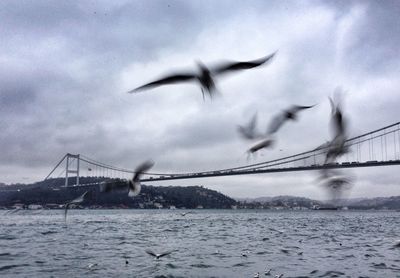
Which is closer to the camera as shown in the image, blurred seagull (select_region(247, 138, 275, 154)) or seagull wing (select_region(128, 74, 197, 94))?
seagull wing (select_region(128, 74, 197, 94))

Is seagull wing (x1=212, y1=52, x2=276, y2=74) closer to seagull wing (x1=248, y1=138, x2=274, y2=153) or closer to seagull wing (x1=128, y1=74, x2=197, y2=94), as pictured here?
seagull wing (x1=128, y1=74, x2=197, y2=94)

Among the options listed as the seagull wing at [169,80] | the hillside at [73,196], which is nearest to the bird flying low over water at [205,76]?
the seagull wing at [169,80]

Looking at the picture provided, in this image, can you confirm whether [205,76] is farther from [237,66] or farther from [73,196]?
[73,196]

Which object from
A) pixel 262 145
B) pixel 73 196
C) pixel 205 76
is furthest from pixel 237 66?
pixel 73 196

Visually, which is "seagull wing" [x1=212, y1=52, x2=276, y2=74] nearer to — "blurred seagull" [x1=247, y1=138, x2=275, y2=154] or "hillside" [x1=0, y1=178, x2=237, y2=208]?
"blurred seagull" [x1=247, y1=138, x2=275, y2=154]

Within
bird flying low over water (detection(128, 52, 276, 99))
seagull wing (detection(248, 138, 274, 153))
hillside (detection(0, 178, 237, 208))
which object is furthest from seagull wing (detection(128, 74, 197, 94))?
hillside (detection(0, 178, 237, 208))

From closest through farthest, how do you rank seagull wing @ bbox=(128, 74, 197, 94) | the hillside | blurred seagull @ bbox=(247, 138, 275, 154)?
seagull wing @ bbox=(128, 74, 197, 94), blurred seagull @ bbox=(247, 138, 275, 154), the hillside

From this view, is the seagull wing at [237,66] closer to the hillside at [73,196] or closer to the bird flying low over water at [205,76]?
the bird flying low over water at [205,76]

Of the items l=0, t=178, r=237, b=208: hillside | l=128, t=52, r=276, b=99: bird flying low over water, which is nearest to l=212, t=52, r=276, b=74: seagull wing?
l=128, t=52, r=276, b=99: bird flying low over water

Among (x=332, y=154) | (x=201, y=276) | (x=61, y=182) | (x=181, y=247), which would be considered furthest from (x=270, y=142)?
(x=61, y=182)

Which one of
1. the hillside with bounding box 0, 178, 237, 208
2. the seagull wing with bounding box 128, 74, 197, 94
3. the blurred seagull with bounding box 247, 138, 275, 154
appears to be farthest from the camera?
the hillside with bounding box 0, 178, 237, 208

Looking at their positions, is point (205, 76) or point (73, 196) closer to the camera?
point (205, 76)

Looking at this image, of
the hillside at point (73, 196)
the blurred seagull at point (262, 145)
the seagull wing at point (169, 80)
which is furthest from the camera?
the hillside at point (73, 196)
